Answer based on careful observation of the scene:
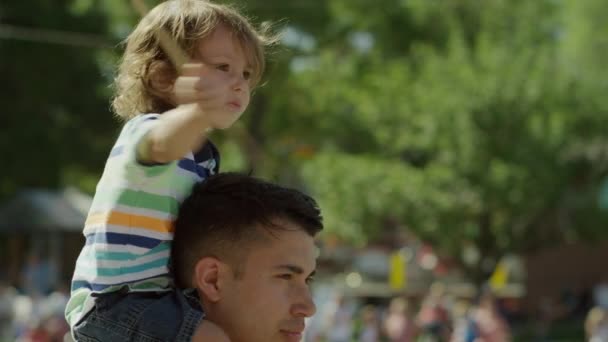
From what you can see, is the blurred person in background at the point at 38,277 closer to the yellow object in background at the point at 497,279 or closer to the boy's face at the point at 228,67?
the yellow object in background at the point at 497,279

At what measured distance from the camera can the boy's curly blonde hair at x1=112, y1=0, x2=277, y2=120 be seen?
2437 mm

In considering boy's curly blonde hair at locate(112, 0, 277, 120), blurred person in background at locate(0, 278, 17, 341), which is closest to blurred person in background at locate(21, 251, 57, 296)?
blurred person in background at locate(0, 278, 17, 341)

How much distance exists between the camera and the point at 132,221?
2299 mm

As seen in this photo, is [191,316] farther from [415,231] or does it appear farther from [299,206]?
[415,231]

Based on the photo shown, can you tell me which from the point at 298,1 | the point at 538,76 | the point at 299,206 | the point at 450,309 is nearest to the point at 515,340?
the point at 450,309

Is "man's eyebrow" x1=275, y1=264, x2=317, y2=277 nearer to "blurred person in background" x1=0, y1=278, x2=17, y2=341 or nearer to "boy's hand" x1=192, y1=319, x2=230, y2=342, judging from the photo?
"boy's hand" x1=192, y1=319, x2=230, y2=342

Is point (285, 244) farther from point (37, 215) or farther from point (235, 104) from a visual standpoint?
point (37, 215)

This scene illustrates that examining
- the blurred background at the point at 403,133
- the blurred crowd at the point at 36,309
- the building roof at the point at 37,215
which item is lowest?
the blurred crowd at the point at 36,309

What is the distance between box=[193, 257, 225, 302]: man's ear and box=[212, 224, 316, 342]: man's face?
0.02m

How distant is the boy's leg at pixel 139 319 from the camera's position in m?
2.34

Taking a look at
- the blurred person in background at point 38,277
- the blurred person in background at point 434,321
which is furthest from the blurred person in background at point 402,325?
the blurred person in background at point 38,277

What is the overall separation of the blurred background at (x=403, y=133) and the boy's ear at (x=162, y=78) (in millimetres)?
16546

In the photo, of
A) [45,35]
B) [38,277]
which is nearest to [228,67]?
[38,277]

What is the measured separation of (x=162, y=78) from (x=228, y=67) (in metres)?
0.16
